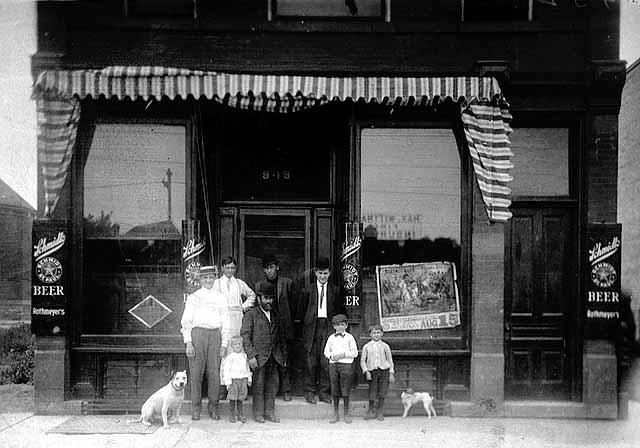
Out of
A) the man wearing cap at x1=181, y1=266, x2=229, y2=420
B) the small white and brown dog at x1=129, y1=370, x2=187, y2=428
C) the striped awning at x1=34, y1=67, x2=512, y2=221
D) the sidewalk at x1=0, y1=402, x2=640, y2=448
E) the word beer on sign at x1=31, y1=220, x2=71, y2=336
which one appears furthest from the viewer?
the word beer on sign at x1=31, y1=220, x2=71, y2=336

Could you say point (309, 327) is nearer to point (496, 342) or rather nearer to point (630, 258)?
point (496, 342)

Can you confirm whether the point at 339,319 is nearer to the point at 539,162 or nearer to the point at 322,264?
the point at 322,264

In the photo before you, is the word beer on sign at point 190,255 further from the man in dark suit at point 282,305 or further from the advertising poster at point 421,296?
the advertising poster at point 421,296

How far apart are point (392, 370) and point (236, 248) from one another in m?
2.76

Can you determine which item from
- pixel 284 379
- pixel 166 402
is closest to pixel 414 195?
pixel 284 379

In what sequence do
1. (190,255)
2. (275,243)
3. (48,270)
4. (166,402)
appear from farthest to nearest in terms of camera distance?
(275,243), (190,255), (48,270), (166,402)

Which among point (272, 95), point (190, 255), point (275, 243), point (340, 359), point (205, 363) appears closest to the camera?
point (272, 95)

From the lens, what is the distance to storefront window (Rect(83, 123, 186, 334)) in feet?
31.3

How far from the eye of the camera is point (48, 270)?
9266 mm

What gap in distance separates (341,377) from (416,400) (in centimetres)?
105

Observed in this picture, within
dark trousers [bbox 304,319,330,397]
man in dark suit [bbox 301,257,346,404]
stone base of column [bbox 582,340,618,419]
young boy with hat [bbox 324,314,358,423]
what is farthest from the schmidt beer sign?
dark trousers [bbox 304,319,330,397]

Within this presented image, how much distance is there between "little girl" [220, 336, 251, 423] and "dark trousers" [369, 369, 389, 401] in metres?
1.57

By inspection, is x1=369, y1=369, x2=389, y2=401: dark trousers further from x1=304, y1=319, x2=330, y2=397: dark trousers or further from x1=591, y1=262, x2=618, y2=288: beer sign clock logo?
x1=591, y1=262, x2=618, y2=288: beer sign clock logo

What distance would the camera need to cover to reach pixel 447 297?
31.6ft
